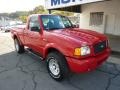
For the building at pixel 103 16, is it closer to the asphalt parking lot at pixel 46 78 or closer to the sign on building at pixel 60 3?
the sign on building at pixel 60 3

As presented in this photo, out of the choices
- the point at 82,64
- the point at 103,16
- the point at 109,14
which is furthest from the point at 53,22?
the point at 103,16

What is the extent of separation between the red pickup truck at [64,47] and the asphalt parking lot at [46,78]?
0.33 m

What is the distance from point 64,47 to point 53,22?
1594mm

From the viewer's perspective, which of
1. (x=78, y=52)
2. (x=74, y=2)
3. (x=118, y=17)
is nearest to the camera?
(x=78, y=52)

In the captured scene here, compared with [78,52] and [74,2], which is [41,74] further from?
[74,2]

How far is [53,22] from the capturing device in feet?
17.8

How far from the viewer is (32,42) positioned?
575 cm

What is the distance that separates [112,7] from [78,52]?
12090mm

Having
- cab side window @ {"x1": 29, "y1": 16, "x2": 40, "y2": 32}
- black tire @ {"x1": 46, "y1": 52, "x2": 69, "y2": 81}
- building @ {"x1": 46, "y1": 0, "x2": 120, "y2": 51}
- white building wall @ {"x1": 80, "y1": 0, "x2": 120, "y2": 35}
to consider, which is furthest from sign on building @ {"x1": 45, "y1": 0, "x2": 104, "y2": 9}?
white building wall @ {"x1": 80, "y1": 0, "x2": 120, "y2": 35}

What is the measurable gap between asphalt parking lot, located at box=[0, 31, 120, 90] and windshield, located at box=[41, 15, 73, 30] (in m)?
1.49

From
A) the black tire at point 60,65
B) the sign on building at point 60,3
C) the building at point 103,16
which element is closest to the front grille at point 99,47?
the black tire at point 60,65

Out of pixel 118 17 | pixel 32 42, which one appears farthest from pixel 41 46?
pixel 118 17

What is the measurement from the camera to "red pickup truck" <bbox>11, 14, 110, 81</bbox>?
393 cm

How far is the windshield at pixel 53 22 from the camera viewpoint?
5191mm
